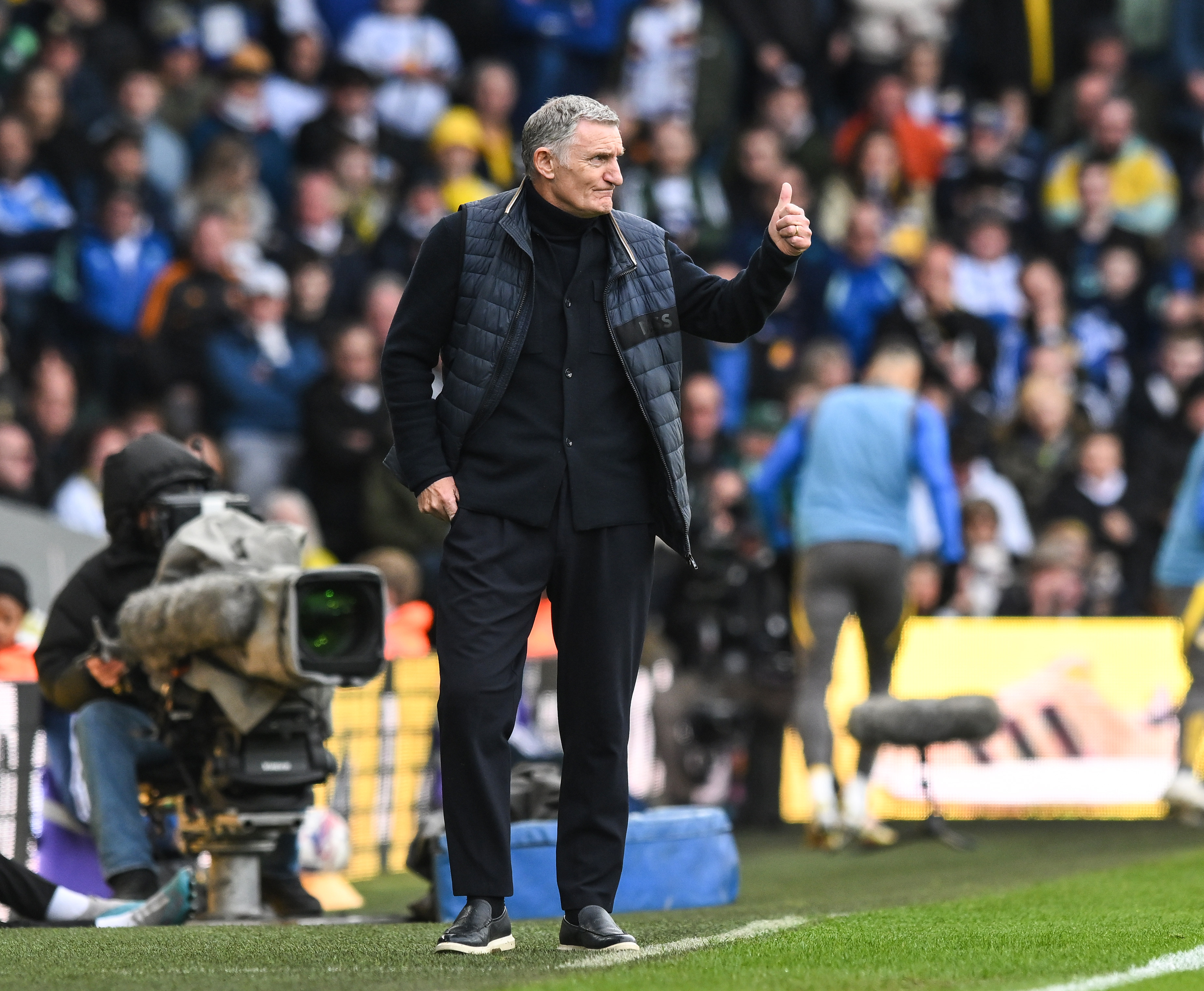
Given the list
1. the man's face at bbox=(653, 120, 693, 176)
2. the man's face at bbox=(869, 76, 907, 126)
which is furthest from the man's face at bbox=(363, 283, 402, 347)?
the man's face at bbox=(869, 76, 907, 126)

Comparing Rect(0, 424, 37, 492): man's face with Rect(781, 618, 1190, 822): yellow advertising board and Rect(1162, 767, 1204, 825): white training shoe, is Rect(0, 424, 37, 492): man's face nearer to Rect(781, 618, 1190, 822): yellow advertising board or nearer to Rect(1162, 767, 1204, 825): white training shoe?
Rect(781, 618, 1190, 822): yellow advertising board

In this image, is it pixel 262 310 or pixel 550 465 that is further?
pixel 262 310

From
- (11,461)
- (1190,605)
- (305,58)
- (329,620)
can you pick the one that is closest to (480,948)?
(329,620)

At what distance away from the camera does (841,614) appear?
1048 centimetres

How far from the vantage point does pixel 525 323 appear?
5.88m

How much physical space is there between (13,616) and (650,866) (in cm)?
302

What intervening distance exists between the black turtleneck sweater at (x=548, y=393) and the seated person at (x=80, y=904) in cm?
179

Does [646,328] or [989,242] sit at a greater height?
[989,242]

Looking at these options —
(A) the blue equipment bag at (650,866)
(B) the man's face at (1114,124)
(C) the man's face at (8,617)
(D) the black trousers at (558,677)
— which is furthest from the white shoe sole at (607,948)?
(B) the man's face at (1114,124)

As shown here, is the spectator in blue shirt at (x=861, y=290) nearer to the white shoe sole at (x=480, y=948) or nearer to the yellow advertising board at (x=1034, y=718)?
the yellow advertising board at (x=1034, y=718)

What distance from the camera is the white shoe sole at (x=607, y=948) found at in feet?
18.8

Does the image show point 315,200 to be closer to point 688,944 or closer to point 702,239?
point 702,239

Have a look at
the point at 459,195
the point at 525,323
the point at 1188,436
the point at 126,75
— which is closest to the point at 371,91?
the point at 459,195

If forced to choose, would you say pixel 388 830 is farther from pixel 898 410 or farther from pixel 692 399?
pixel 692 399
